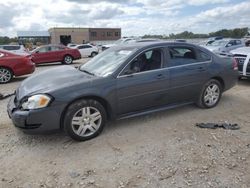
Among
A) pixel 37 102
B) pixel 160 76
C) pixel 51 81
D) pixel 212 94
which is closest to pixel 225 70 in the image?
pixel 212 94

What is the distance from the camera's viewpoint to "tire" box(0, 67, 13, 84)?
10.2 metres

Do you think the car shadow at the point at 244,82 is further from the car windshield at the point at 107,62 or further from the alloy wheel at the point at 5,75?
the alloy wheel at the point at 5,75

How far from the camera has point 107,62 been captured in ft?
17.0

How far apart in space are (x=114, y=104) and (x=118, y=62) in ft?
2.56

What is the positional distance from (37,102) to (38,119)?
25 centimetres

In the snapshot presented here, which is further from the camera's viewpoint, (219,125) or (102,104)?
(219,125)

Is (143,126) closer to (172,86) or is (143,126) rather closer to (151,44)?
(172,86)

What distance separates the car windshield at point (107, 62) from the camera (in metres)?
4.85

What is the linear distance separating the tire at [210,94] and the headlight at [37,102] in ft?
10.6

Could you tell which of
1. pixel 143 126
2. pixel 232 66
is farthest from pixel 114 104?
→ pixel 232 66

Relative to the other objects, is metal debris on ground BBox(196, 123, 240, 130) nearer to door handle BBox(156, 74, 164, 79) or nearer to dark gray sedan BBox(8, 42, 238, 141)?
dark gray sedan BBox(8, 42, 238, 141)

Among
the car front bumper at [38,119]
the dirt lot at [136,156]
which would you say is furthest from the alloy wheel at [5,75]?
the car front bumper at [38,119]

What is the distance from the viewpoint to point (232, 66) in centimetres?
630

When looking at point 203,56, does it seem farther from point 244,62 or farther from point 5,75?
point 5,75
